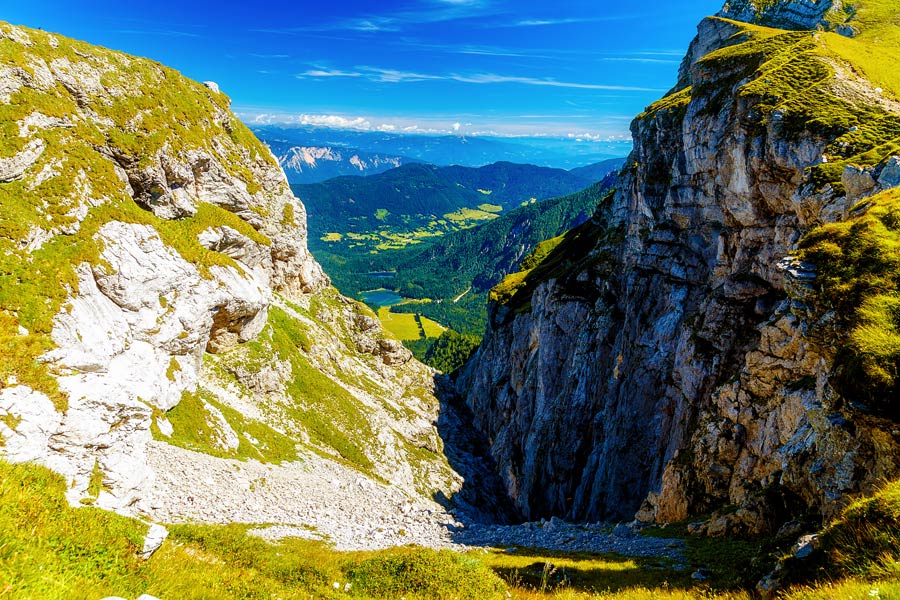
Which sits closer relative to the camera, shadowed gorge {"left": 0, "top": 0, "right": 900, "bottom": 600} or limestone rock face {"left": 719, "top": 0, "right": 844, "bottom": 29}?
shadowed gorge {"left": 0, "top": 0, "right": 900, "bottom": 600}

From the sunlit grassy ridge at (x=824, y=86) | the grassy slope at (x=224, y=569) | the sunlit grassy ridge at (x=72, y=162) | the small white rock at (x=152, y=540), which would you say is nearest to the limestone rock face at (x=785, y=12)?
the sunlit grassy ridge at (x=824, y=86)

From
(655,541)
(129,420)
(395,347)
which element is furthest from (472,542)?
(395,347)

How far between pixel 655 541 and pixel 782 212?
30573mm

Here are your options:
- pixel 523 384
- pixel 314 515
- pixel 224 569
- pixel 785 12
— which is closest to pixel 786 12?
pixel 785 12

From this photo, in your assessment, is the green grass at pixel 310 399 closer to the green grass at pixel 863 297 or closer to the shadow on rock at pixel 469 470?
the shadow on rock at pixel 469 470

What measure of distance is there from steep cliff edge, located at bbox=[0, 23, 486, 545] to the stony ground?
252mm

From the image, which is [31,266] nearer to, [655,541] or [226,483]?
[226,483]

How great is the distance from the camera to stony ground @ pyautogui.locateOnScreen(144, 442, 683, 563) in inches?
1099

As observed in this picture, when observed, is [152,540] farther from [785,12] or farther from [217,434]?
[785,12]

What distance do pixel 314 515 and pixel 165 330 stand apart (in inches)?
852

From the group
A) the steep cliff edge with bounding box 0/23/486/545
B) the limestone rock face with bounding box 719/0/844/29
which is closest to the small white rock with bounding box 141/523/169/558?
→ the steep cliff edge with bounding box 0/23/486/545

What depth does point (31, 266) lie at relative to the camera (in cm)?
2855

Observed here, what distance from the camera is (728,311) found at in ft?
138

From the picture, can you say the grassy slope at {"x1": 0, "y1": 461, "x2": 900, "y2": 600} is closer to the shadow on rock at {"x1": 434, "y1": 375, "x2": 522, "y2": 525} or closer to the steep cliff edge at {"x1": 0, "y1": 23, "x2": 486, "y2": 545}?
the steep cliff edge at {"x1": 0, "y1": 23, "x2": 486, "y2": 545}
